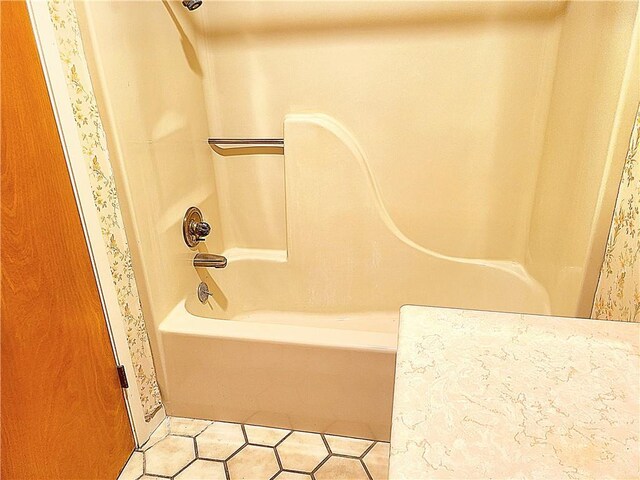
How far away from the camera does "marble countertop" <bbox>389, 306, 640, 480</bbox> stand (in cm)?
51

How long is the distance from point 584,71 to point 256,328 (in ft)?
4.15

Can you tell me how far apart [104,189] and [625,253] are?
1.34 meters

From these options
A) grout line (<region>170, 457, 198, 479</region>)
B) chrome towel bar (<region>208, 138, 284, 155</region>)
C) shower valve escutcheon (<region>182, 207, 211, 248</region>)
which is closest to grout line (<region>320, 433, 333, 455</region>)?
grout line (<region>170, 457, 198, 479</region>)

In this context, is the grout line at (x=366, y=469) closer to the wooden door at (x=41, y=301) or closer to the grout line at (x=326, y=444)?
the grout line at (x=326, y=444)

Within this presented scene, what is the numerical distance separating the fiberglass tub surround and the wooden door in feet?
0.59

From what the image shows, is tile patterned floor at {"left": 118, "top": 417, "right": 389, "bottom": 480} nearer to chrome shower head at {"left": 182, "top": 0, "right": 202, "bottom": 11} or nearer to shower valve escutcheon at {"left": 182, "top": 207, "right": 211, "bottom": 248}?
shower valve escutcheon at {"left": 182, "top": 207, "right": 211, "bottom": 248}

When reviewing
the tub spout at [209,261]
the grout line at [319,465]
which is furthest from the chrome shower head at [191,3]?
the grout line at [319,465]

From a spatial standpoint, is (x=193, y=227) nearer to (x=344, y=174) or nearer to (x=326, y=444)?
(x=344, y=174)

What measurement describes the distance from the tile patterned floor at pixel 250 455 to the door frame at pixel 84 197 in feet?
0.31

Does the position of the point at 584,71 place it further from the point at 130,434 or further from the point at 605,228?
the point at 130,434

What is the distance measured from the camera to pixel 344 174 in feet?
5.88

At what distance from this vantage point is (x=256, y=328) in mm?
1461

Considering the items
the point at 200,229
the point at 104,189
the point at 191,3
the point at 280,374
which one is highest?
the point at 191,3

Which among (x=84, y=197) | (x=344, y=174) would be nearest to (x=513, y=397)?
(x=84, y=197)
